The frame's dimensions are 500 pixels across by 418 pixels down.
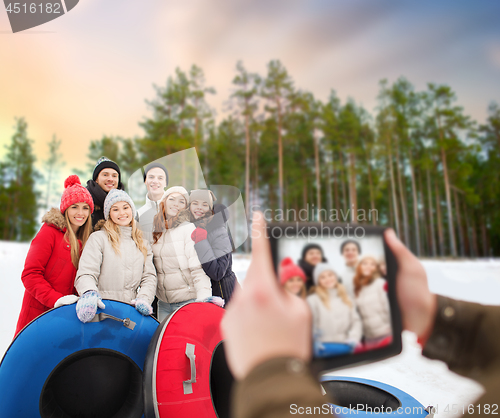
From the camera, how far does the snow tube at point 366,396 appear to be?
5.88 ft

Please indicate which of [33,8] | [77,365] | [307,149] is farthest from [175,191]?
[307,149]

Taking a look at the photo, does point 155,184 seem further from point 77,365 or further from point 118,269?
point 77,365

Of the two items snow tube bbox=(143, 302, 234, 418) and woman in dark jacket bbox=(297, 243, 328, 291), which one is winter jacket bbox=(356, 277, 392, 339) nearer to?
woman in dark jacket bbox=(297, 243, 328, 291)

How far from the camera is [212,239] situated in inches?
103

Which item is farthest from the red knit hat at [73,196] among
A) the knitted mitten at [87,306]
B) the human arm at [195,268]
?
the knitted mitten at [87,306]

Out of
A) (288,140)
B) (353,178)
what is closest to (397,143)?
(353,178)

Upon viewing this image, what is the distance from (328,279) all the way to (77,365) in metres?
1.69

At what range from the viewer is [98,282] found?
6.79ft

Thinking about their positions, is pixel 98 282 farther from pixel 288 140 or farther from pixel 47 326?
pixel 288 140

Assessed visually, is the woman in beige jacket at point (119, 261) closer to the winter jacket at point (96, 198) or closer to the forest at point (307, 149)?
the winter jacket at point (96, 198)

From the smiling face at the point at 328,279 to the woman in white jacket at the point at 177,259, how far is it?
2.06m

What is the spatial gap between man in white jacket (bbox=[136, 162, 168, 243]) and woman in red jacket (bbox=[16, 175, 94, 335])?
1.41 feet

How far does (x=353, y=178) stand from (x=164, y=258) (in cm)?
2458

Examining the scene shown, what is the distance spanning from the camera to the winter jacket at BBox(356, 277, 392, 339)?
1.72 ft
